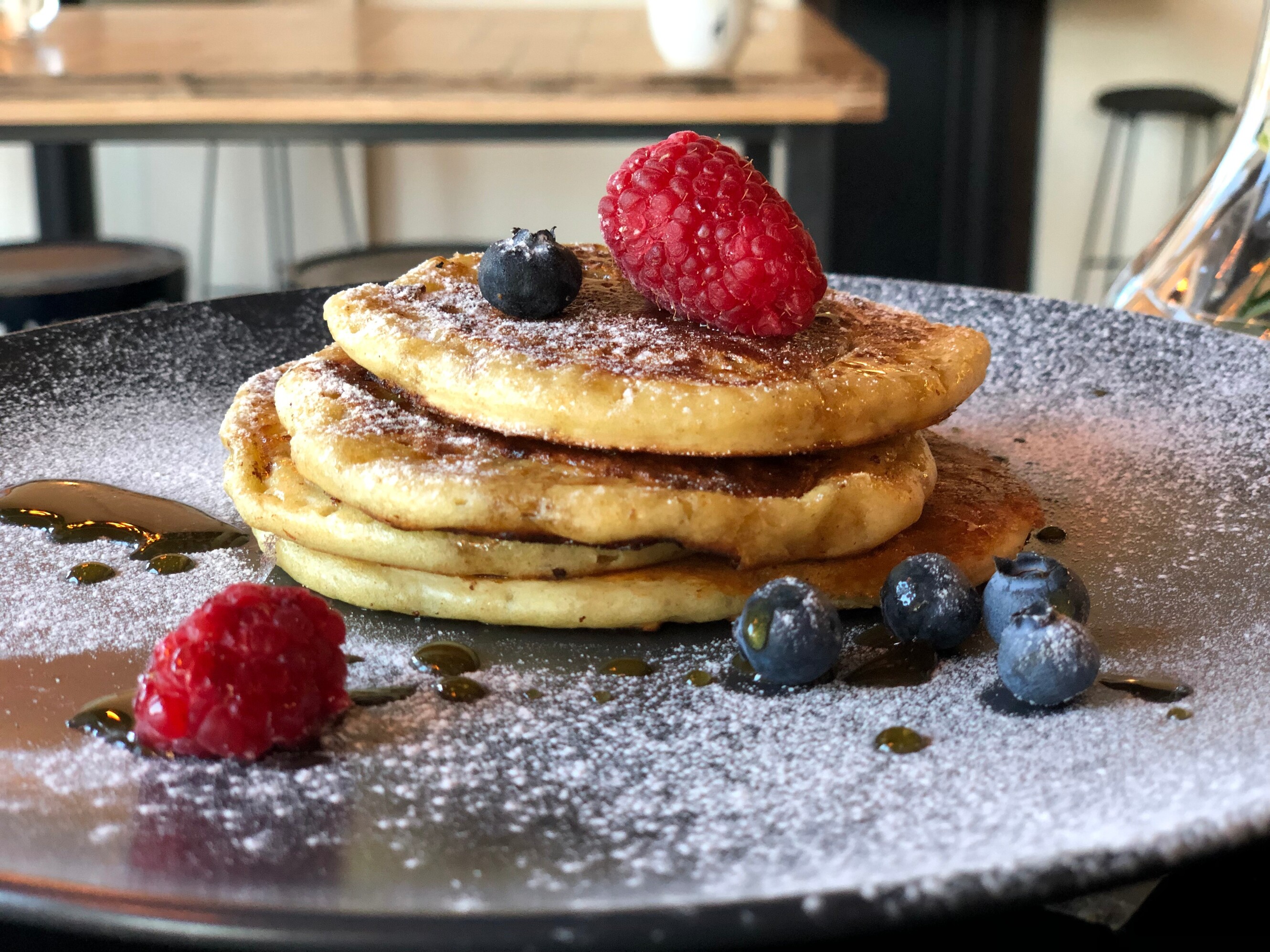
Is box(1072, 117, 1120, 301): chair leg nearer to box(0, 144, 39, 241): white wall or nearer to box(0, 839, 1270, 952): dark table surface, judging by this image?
box(0, 144, 39, 241): white wall

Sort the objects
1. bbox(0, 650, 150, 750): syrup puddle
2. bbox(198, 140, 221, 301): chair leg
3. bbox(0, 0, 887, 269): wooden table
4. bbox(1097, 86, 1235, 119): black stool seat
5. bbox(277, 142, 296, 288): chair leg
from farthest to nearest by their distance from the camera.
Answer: bbox(198, 140, 221, 301): chair leg < bbox(277, 142, 296, 288): chair leg < bbox(1097, 86, 1235, 119): black stool seat < bbox(0, 0, 887, 269): wooden table < bbox(0, 650, 150, 750): syrup puddle

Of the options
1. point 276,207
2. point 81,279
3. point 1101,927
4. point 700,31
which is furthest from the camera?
point 276,207

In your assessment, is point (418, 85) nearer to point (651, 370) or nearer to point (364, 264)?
point (364, 264)

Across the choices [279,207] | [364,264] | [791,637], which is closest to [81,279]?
[364,264]

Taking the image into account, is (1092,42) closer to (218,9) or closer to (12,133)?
(218,9)

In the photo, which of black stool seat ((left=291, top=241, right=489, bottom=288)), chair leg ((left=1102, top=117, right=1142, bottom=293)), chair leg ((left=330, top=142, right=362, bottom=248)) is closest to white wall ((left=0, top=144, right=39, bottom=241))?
chair leg ((left=330, top=142, right=362, bottom=248))
